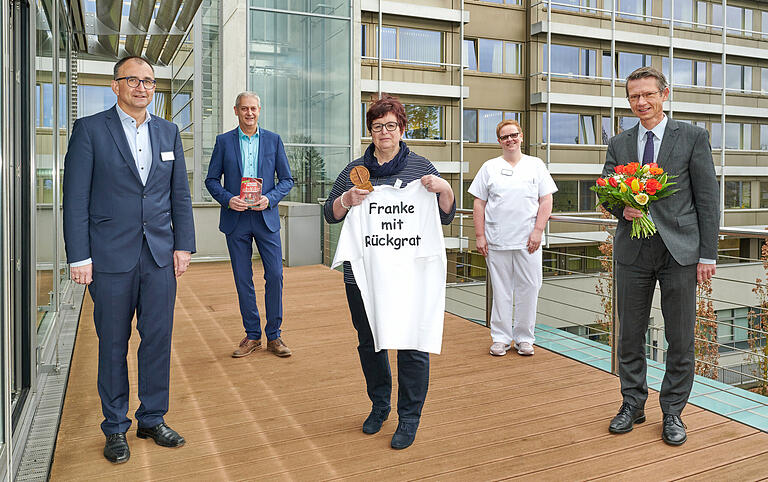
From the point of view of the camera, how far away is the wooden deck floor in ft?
8.88

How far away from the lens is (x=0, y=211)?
→ 7.13ft

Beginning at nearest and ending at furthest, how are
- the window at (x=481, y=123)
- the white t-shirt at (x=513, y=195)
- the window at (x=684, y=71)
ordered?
the white t-shirt at (x=513, y=195) < the window at (x=481, y=123) < the window at (x=684, y=71)

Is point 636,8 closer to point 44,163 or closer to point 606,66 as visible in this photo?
point 606,66

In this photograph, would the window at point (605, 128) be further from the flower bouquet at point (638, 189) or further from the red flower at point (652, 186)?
the red flower at point (652, 186)

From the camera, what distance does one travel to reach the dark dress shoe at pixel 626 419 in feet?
10.1

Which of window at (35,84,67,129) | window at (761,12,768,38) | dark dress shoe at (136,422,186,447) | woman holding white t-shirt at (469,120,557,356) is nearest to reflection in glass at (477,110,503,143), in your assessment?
window at (761,12,768,38)

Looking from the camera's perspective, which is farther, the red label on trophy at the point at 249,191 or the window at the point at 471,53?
the window at the point at 471,53

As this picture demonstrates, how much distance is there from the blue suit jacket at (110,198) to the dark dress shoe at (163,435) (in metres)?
0.79

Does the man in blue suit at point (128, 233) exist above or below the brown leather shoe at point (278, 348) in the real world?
above

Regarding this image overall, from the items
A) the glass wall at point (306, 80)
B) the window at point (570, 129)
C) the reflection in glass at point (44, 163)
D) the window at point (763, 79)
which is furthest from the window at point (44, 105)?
the window at point (763, 79)

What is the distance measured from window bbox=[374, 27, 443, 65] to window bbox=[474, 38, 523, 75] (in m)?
1.22

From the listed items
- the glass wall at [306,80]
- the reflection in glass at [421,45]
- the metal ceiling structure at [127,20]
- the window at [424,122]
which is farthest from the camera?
the window at [424,122]

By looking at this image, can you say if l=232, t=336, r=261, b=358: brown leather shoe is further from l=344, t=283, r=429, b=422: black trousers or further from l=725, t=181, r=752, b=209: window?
l=725, t=181, r=752, b=209: window

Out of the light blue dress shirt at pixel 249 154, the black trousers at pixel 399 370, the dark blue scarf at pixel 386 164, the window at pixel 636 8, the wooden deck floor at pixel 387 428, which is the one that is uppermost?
the window at pixel 636 8
